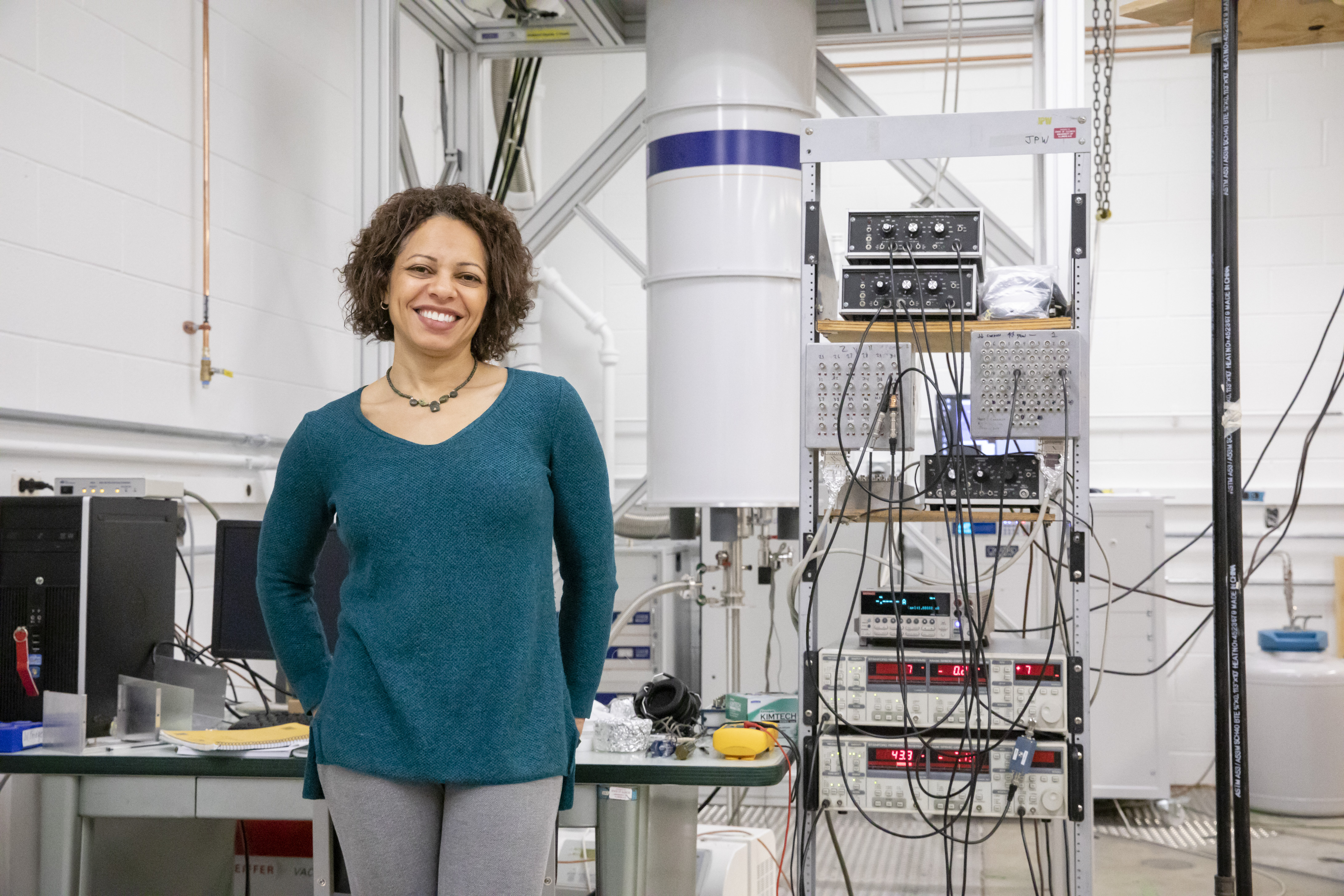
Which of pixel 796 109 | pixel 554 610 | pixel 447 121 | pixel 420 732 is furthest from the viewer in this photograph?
pixel 447 121

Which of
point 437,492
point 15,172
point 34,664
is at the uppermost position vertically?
point 15,172

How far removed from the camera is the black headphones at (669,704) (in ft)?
6.61

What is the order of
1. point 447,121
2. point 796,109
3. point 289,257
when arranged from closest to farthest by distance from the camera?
point 796,109 < point 289,257 < point 447,121

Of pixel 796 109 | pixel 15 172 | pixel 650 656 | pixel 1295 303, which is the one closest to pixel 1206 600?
pixel 1295 303

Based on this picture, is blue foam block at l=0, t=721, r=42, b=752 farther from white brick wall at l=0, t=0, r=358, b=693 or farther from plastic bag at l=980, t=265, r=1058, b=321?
plastic bag at l=980, t=265, r=1058, b=321

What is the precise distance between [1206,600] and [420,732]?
158 inches

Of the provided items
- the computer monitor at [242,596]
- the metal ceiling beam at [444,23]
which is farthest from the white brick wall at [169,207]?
the computer monitor at [242,596]

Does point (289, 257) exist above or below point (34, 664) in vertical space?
above

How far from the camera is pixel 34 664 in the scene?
207cm

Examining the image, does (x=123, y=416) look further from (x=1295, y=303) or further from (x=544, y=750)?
(x=1295, y=303)

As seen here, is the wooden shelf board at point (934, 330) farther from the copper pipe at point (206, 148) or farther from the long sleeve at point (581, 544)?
the copper pipe at point (206, 148)

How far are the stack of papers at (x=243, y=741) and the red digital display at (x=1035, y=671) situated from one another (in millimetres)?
1277

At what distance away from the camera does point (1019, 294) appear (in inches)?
85.4

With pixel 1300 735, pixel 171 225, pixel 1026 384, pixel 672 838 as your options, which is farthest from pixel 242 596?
pixel 1300 735
